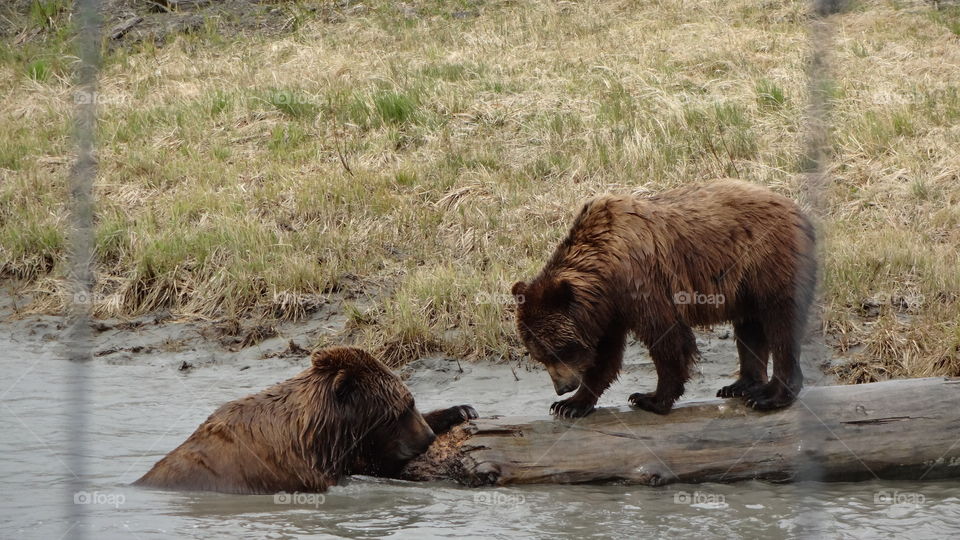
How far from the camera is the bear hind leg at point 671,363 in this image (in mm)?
6129

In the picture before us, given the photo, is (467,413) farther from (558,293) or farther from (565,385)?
(558,293)

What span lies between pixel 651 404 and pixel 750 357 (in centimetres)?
76

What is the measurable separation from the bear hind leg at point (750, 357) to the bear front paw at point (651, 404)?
564 mm

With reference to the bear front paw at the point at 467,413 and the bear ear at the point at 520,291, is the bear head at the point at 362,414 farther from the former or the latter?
the bear ear at the point at 520,291

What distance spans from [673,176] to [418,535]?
6.21 metres

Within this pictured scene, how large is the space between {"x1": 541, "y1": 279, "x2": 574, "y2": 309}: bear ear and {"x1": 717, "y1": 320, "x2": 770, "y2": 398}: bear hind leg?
1116 mm

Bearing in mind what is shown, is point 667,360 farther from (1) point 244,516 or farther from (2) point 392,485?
(1) point 244,516

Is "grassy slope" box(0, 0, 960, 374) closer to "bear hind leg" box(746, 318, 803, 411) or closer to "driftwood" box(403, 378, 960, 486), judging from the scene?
"driftwood" box(403, 378, 960, 486)

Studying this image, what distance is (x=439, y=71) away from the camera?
1494 centimetres

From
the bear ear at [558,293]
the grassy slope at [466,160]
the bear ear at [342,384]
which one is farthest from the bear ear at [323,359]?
the grassy slope at [466,160]

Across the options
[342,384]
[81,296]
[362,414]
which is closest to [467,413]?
[362,414]

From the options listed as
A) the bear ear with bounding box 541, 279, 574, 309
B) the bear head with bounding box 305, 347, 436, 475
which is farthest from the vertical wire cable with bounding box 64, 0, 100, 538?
the bear ear with bounding box 541, 279, 574, 309

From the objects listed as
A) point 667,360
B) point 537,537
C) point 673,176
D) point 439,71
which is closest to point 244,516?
point 537,537

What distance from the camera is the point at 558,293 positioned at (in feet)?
20.5
